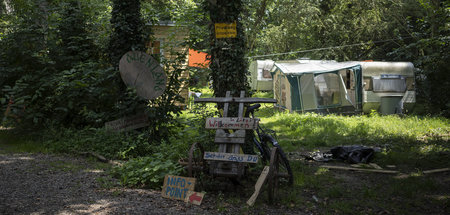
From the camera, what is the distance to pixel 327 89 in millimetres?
15414

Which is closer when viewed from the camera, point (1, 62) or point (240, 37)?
A: point (240, 37)

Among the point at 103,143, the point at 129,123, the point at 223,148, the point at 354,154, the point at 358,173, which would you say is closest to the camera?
the point at 223,148

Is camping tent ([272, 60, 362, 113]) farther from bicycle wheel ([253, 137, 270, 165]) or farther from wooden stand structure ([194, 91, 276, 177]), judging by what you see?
wooden stand structure ([194, 91, 276, 177])

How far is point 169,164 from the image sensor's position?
16.9 feet

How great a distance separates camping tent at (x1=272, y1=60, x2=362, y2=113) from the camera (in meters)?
15.0

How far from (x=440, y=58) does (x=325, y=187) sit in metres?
12.1

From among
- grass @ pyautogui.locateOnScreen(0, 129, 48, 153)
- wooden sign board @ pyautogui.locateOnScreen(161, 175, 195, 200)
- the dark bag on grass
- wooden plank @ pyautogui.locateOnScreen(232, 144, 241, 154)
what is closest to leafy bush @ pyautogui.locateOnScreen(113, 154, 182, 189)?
wooden sign board @ pyautogui.locateOnScreen(161, 175, 195, 200)

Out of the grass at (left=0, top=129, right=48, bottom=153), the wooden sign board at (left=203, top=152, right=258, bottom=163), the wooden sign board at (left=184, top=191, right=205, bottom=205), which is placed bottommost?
the wooden sign board at (left=184, top=191, right=205, bottom=205)

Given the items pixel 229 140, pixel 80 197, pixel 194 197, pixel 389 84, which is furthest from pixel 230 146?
pixel 389 84

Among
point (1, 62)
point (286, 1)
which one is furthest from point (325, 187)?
point (286, 1)

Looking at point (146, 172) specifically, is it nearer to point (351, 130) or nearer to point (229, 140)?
point (229, 140)

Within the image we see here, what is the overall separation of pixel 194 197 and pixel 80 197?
139 centimetres

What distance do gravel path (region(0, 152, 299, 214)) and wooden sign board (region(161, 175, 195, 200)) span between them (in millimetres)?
90

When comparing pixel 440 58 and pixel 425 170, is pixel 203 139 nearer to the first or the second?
pixel 425 170
